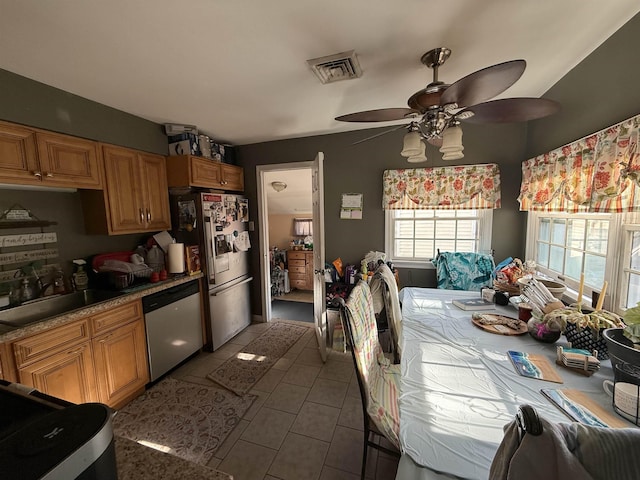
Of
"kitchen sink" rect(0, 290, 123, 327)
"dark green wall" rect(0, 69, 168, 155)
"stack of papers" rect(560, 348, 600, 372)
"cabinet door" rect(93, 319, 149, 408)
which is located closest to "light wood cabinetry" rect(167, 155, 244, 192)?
"dark green wall" rect(0, 69, 168, 155)

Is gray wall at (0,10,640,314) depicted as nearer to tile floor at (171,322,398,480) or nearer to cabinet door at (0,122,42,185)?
cabinet door at (0,122,42,185)

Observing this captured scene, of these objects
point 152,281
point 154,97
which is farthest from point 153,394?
point 154,97

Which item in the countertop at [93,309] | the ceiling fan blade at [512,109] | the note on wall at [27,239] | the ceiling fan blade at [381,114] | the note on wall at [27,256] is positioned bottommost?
the countertop at [93,309]

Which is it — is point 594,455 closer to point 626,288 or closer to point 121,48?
point 626,288

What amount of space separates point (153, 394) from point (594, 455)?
8.83ft

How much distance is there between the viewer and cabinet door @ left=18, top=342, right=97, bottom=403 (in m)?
1.54

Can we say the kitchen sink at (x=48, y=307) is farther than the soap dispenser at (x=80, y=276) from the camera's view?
No

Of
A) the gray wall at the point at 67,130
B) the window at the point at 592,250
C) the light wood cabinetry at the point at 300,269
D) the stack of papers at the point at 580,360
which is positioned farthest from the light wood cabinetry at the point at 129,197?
the window at the point at 592,250

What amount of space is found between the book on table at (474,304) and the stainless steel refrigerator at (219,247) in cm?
232

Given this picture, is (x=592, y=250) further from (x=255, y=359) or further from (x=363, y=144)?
(x=255, y=359)

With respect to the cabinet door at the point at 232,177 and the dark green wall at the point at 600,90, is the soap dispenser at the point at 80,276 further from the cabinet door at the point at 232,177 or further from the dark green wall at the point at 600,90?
the dark green wall at the point at 600,90

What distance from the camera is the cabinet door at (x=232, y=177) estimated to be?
10.1 feet

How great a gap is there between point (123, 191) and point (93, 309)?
100cm

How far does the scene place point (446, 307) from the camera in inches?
76.9
